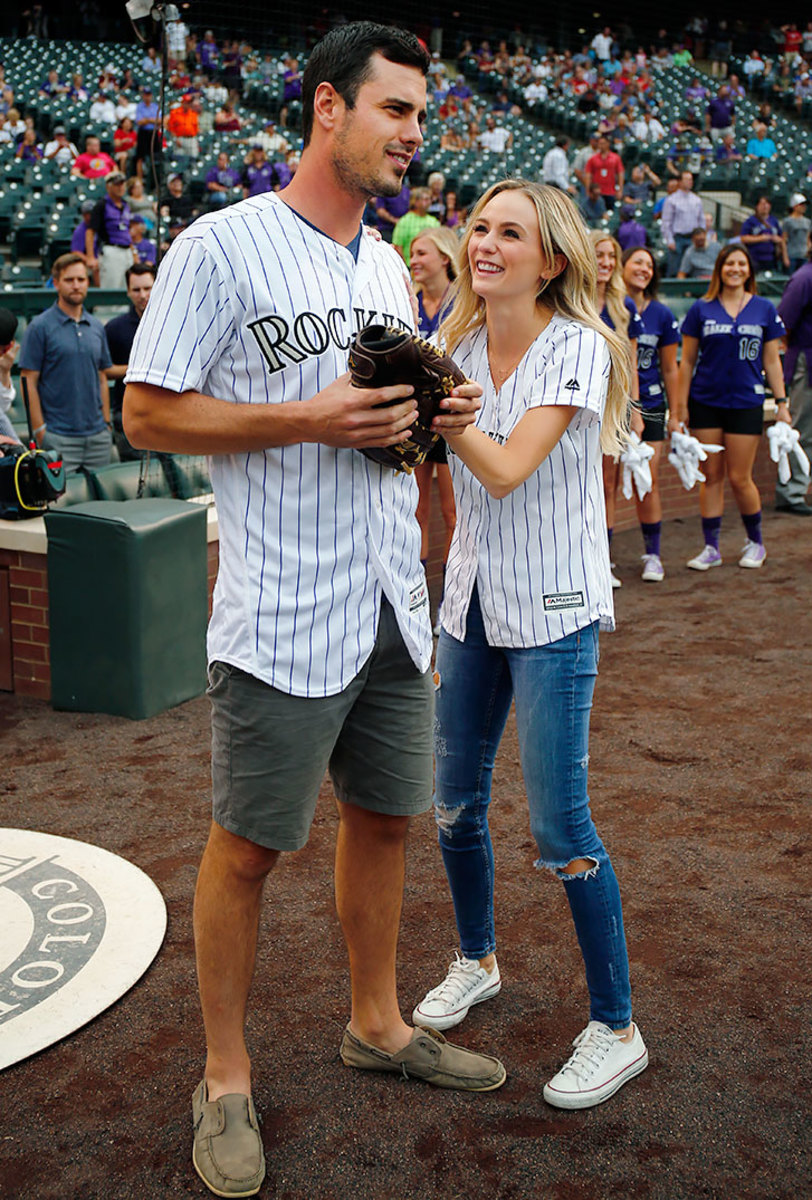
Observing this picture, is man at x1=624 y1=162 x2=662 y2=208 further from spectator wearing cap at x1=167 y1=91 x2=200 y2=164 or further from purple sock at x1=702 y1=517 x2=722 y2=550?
purple sock at x1=702 y1=517 x2=722 y2=550

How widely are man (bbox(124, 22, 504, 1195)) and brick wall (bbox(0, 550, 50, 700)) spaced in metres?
2.93

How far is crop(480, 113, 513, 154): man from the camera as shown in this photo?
20391 millimetres

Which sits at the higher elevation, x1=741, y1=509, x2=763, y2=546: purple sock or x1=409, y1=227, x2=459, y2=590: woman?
x1=409, y1=227, x2=459, y2=590: woman

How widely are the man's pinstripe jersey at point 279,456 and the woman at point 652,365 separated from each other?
4913 millimetres

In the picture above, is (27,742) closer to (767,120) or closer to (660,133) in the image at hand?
(660,133)

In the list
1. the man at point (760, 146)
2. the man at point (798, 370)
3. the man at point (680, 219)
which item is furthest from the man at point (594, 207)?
the man at point (798, 370)

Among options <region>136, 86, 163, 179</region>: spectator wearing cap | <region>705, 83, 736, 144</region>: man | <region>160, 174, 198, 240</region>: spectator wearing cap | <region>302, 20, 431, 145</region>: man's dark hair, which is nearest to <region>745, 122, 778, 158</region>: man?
<region>705, 83, 736, 144</region>: man

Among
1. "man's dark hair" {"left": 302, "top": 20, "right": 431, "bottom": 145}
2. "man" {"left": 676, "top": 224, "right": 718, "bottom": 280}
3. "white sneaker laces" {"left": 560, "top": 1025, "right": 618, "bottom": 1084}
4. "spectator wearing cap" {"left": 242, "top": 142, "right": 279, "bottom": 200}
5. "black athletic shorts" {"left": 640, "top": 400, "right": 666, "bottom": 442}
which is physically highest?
"spectator wearing cap" {"left": 242, "top": 142, "right": 279, "bottom": 200}

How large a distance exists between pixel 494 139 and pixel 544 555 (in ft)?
64.4

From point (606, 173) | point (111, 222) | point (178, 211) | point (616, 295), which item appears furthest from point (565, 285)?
point (606, 173)

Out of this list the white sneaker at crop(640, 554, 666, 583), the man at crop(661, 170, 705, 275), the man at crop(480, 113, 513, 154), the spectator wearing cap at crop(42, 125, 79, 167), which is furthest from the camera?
the man at crop(480, 113, 513, 154)

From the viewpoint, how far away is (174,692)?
5.02 m

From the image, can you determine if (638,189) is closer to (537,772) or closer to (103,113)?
(103,113)

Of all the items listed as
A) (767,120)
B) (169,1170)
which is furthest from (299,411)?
(767,120)
